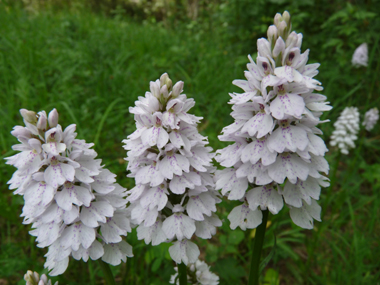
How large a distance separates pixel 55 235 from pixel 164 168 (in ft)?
2.23

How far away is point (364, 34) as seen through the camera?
183 inches

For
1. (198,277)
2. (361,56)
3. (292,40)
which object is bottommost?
(198,277)

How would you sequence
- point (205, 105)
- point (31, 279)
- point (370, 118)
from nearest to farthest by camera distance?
point (31, 279), point (370, 118), point (205, 105)

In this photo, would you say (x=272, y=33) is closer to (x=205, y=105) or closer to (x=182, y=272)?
(x=182, y=272)

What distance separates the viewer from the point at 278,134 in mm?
1378

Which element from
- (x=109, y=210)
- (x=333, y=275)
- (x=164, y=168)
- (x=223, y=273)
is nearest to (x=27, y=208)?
(x=109, y=210)

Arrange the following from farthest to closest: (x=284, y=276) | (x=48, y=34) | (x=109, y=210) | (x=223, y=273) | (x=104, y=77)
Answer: (x=48, y=34) → (x=104, y=77) → (x=284, y=276) → (x=223, y=273) → (x=109, y=210)

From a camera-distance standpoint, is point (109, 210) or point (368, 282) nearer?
point (109, 210)

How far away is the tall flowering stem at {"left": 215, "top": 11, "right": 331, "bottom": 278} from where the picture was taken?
4.46ft

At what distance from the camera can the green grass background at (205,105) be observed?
9.41 ft

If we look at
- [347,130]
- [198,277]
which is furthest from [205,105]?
[198,277]

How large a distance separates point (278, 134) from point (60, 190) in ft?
3.96

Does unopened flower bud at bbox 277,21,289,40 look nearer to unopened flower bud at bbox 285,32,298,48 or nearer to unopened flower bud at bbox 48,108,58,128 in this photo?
unopened flower bud at bbox 285,32,298,48

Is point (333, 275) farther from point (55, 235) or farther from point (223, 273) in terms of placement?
point (55, 235)
